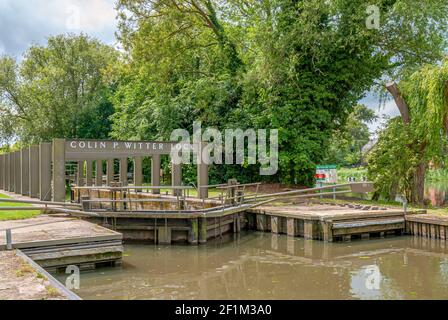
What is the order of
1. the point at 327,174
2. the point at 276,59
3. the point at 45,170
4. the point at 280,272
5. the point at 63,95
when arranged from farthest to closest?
1. the point at 63,95
2. the point at 276,59
3. the point at 327,174
4. the point at 45,170
5. the point at 280,272

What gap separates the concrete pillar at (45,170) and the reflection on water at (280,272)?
5408 millimetres

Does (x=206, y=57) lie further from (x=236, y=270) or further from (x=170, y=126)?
(x=236, y=270)

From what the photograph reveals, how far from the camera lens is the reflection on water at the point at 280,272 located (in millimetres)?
9023

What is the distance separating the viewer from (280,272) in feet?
35.6

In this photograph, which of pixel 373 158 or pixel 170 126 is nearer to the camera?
pixel 373 158

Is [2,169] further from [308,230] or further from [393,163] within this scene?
[393,163]

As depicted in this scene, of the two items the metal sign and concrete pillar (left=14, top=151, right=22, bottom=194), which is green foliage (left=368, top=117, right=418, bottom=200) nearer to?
the metal sign

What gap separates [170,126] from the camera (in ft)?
96.2

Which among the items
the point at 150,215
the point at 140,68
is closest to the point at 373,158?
the point at 150,215

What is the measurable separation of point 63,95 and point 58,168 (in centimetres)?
2292

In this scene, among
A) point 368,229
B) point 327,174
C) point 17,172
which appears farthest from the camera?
point 17,172

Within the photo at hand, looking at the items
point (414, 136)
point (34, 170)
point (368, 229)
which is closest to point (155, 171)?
point (34, 170)

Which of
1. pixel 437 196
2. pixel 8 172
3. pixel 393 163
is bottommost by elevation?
pixel 437 196

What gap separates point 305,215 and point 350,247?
83.0 inches
